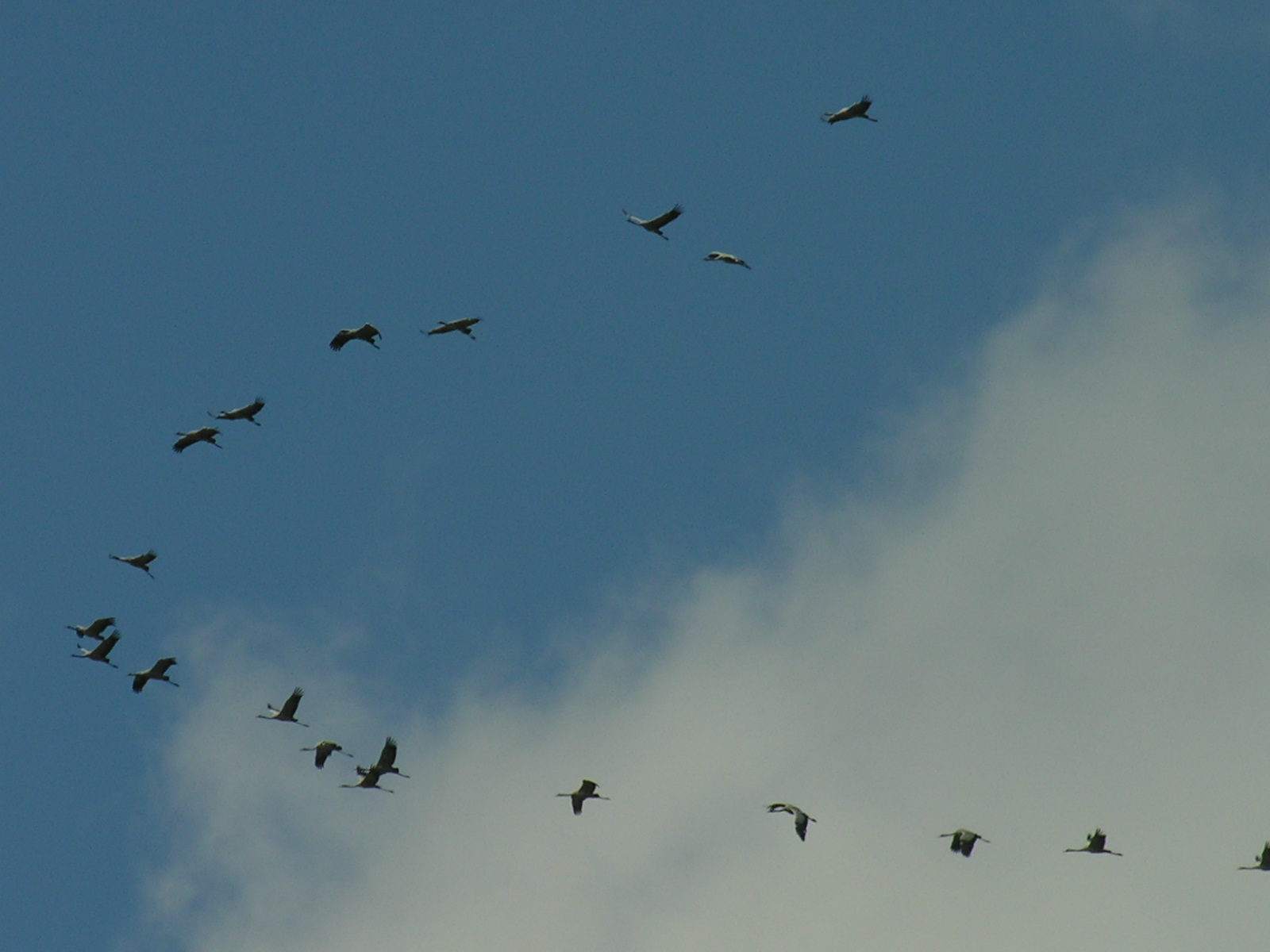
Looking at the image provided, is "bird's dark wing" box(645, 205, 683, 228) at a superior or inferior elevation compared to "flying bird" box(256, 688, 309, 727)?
superior

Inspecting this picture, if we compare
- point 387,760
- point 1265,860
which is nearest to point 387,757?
point 387,760

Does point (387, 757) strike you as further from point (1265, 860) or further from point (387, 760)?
point (1265, 860)

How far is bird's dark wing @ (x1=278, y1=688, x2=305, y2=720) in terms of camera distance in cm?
8644

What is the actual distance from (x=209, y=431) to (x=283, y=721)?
1233cm

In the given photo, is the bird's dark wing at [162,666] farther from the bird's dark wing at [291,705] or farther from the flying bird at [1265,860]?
the flying bird at [1265,860]

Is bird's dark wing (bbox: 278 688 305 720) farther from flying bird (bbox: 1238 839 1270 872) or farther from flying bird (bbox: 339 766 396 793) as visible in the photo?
flying bird (bbox: 1238 839 1270 872)

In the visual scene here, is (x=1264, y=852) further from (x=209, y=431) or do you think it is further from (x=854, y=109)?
(x=209, y=431)

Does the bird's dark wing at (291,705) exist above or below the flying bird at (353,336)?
below

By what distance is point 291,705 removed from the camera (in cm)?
8675

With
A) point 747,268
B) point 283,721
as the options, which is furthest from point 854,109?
point 283,721

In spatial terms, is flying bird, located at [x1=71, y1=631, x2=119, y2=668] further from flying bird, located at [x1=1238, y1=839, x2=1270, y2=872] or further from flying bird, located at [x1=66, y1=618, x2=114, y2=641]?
flying bird, located at [x1=1238, y1=839, x2=1270, y2=872]

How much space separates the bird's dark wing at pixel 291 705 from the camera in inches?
3403

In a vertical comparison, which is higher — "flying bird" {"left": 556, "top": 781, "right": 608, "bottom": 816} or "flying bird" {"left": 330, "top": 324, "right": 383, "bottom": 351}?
"flying bird" {"left": 330, "top": 324, "right": 383, "bottom": 351}

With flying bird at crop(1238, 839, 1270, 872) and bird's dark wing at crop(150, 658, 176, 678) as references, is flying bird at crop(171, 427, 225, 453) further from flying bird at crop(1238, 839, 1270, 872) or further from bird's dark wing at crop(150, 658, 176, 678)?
flying bird at crop(1238, 839, 1270, 872)
